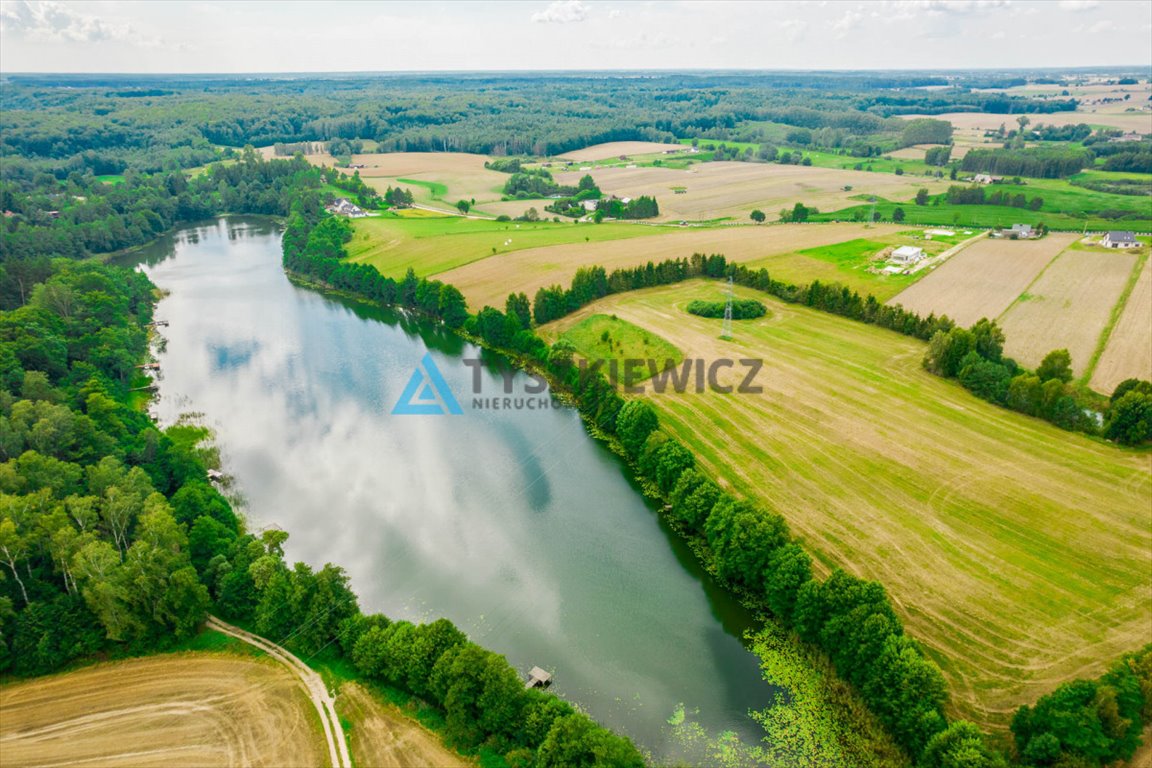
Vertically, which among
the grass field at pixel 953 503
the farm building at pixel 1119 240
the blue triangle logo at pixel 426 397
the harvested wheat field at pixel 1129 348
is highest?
the farm building at pixel 1119 240

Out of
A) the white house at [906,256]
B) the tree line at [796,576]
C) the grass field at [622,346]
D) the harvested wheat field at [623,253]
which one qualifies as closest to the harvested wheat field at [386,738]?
the tree line at [796,576]

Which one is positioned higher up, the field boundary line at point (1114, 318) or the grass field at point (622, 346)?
the field boundary line at point (1114, 318)

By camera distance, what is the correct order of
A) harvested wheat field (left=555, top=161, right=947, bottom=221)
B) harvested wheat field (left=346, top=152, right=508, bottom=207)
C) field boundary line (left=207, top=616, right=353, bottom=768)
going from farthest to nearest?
harvested wheat field (left=346, top=152, right=508, bottom=207)
harvested wheat field (left=555, top=161, right=947, bottom=221)
field boundary line (left=207, top=616, right=353, bottom=768)

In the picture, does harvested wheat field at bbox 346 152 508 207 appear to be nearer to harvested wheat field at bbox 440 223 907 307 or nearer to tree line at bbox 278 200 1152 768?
harvested wheat field at bbox 440 223 907 307

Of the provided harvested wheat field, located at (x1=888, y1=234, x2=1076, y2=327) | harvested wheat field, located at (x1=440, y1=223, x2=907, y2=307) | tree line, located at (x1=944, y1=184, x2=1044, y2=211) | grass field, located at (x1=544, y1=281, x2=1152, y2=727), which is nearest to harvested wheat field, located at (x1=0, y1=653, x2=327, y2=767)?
grass field, located at (x1=544, y1=281, x2=1152, y2=727)

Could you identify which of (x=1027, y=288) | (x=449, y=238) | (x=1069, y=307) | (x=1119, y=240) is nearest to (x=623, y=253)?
(x=449, y=238)

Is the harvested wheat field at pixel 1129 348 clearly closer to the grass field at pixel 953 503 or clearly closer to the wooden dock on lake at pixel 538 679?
the grass field at pixel 953 503

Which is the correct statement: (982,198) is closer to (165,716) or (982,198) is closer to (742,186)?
(742,186)
